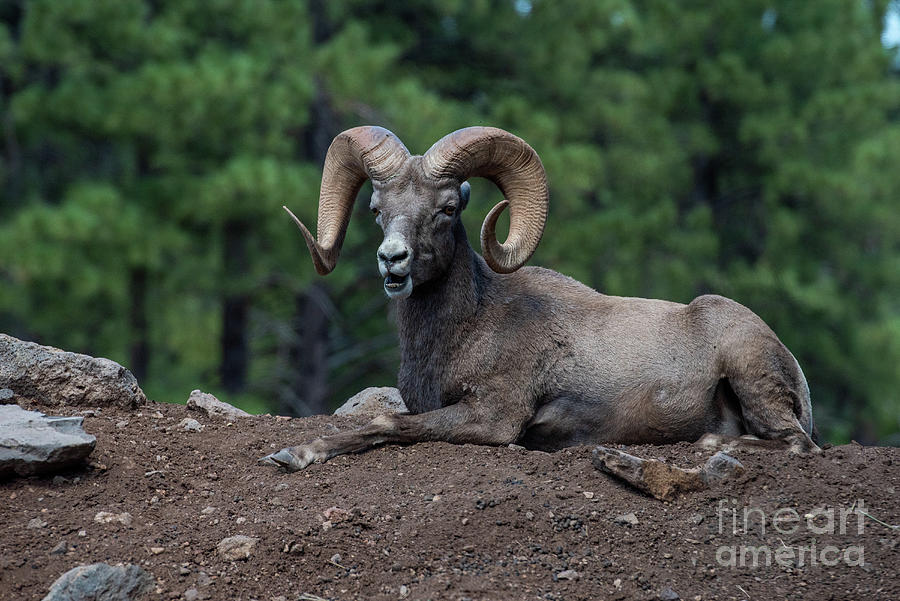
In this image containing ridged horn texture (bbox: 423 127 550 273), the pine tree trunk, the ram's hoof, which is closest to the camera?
the ram's hoof

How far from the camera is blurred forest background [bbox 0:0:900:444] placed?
58.0 ft

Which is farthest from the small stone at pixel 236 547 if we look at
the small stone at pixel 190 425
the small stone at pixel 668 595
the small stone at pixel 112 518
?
the small stone at pixel 668 595

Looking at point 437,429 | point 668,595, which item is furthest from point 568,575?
point 437,429

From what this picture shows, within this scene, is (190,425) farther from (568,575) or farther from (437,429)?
(568,575)

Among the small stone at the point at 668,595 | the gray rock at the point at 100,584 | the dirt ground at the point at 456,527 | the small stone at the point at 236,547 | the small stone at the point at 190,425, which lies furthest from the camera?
the small stone at the point at 190,425

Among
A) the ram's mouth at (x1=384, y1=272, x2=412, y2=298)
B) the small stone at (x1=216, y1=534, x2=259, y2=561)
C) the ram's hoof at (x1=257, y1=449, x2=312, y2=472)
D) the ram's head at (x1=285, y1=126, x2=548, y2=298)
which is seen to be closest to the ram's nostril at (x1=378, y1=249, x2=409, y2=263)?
the ram's head at (x1=285, y1=126, x2=548, y2=298)

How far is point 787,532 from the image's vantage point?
254 inches

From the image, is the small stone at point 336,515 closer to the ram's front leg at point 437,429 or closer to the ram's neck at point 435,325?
the ram's front leg at point 437,429

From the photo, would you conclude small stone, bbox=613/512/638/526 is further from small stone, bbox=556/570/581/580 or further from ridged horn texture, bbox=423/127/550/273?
ridged horn texture, bbox=423/127/550/273

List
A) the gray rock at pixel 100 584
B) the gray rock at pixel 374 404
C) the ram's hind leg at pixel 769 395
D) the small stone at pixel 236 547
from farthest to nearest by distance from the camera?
the gray rock at pixel 374 404 → the ram's hind leg at pixel 769 395 → the small stone at pixel 236 547 → the gray rock at pixel 100 584

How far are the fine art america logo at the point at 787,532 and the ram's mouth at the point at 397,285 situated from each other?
8.49 ft

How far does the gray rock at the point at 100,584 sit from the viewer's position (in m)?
5.54

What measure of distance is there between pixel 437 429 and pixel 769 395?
8.08ft

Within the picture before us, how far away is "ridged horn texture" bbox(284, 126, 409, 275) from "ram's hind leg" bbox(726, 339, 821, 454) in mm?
3006
